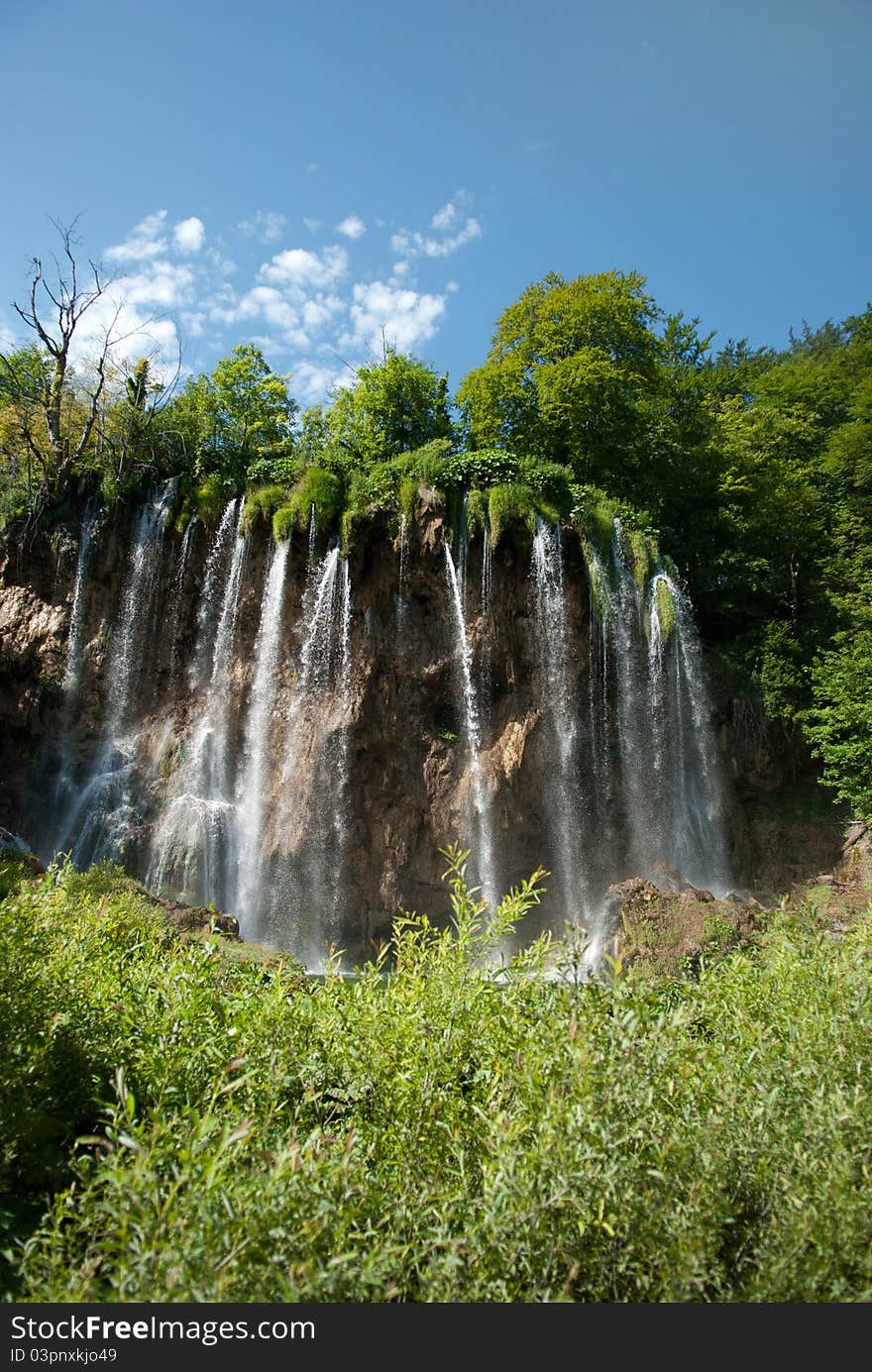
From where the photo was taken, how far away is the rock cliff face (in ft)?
56.0

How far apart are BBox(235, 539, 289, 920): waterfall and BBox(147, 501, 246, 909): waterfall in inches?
11.6

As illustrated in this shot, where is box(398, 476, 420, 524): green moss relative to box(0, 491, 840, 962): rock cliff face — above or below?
above

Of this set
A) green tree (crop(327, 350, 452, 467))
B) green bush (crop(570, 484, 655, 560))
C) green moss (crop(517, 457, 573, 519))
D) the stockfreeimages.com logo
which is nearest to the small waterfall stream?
green bush (crop(570, 484, 655, 560))

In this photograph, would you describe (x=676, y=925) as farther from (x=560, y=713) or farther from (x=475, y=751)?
(x=560, y=713)

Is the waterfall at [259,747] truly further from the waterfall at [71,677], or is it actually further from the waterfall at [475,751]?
the waterfall at [71,677]

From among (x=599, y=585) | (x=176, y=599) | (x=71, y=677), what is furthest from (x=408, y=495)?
(x=71, y=677)

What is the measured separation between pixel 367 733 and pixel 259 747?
8.70ft

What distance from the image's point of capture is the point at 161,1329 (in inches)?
83.0

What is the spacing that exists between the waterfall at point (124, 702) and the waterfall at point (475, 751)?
7.81 meters

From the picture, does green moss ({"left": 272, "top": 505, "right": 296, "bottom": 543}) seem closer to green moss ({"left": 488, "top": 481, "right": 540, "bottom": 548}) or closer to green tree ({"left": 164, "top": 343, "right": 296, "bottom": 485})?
green tree ({"left": 164, "top": 343, "right": 296, "bottom": 485})

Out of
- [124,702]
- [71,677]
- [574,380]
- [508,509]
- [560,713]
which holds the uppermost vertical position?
[574,380]

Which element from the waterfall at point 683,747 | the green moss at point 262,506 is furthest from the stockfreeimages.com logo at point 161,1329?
the green moss at point 262,506

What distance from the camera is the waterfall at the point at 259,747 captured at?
16625mm

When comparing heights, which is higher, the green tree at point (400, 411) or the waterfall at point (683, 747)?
the green tree at point (400, 411)
